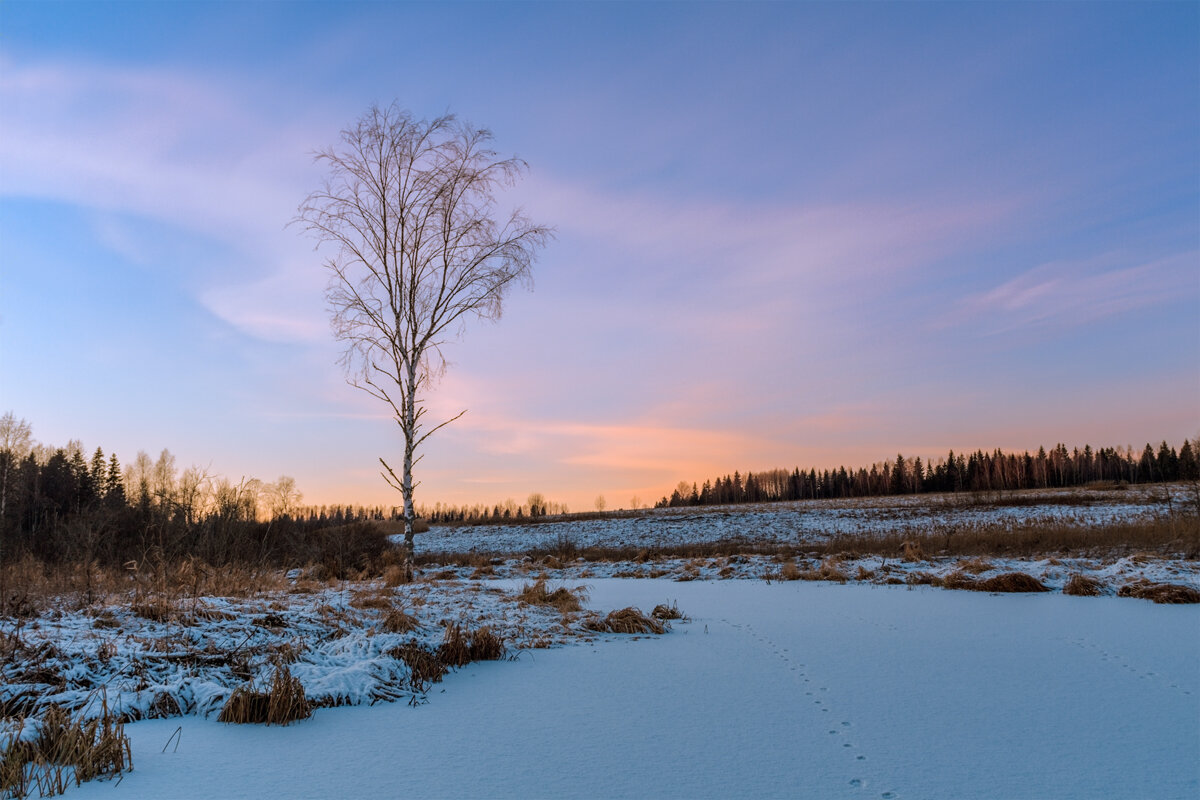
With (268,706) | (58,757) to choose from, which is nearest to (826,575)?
(268,706)

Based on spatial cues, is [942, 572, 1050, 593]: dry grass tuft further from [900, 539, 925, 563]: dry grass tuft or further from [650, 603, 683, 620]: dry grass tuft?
[650, 603, 683, 620]: dry grass tuft

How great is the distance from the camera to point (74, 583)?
6977mm

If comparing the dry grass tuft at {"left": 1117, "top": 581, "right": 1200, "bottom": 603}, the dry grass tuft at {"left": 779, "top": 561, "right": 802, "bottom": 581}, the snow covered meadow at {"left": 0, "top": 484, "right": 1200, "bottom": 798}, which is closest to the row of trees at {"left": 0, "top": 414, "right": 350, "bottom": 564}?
the snow covered meadow at {"left": 0, "top": 484, "right": 1200, "bottom": 798}

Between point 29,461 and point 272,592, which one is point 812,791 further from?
point 29,461

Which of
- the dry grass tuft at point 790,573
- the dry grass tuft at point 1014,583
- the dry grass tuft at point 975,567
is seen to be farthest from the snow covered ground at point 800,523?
the dry grass tuft at point 1014,583

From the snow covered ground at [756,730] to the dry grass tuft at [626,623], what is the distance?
881 mm

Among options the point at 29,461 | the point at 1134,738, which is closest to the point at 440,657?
the point at 1134,738

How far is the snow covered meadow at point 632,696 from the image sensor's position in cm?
304

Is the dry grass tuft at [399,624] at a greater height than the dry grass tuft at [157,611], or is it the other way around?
the dry grass tuft at [157,611]

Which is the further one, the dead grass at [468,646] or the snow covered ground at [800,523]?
the snow covered ground at [800,523]

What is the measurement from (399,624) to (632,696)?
257cm

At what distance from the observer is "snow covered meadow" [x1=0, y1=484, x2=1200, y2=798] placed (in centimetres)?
304

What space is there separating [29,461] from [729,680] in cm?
4813

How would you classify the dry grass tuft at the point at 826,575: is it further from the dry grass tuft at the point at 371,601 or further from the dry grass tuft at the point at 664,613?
the dry grass tuft at the point at 371,601
